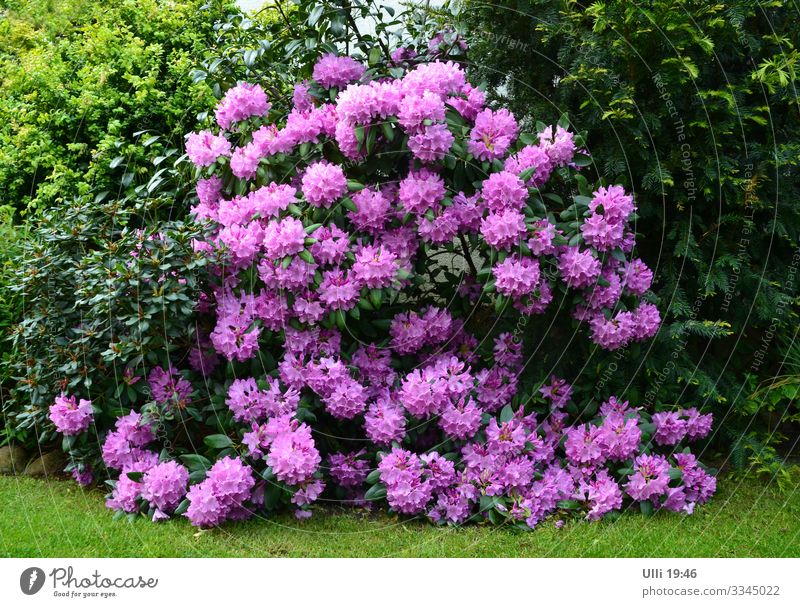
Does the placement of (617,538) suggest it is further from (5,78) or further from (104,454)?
(5,78)

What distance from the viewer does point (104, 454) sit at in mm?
4340

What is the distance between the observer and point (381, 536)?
13.5 feet

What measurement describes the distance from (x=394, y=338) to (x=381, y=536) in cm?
103

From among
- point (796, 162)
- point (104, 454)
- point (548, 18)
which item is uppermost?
point (548, 18)

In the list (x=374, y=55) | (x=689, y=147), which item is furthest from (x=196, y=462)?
(x=689, y=147)

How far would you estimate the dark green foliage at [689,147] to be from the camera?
451cm

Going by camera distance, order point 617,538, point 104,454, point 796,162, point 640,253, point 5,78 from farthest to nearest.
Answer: point 5,78, point 640,253, point 796,162, point 104,454, point 617,538

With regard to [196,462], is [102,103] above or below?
above

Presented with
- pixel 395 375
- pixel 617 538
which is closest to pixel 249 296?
pixel 395 375

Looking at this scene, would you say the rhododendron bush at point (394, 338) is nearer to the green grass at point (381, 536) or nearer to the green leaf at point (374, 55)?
the green grass at point (381, 536)

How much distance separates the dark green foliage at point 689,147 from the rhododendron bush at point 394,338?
0.24 meters

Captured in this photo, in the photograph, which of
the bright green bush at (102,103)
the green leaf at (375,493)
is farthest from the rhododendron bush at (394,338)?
the bright green bush at (102,103)

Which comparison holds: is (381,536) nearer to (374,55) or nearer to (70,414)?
(70,414)

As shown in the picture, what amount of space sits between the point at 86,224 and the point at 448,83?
2082 mm
